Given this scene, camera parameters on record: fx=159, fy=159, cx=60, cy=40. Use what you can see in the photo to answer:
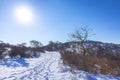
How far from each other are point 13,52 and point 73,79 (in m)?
25.1

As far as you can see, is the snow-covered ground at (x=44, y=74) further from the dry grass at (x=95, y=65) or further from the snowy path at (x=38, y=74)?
the dry grass at (x=95, y=65)

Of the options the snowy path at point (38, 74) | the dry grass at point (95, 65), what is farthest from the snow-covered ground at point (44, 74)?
the dry grass at point (95, 65)

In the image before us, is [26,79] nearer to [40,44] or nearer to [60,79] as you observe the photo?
[60,79]

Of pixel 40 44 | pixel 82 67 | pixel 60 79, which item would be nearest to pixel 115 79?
pixel 60 79

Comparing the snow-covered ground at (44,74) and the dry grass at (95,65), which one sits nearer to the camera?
the snow-covered ground at (44,74)

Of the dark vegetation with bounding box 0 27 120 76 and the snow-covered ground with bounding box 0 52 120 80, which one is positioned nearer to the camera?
the snow-covered ground with bounding box 0 52 120 80

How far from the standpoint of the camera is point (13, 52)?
3158 centimetres

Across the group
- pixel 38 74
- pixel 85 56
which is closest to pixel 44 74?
pixel 38 74

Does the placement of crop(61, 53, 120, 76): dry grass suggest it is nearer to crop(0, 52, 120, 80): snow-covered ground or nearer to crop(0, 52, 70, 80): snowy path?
crop(0, 52, 120, 80): snow-covered ground

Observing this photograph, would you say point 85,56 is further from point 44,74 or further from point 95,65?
point 44,74

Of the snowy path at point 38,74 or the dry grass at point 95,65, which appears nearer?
the snowy path at point 38,74

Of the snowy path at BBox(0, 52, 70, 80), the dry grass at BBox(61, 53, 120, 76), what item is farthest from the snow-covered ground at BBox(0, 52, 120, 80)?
the dry grass at BBox(61, 53, 120, 76)

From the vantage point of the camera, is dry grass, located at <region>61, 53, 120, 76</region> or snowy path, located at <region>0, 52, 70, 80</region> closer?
snowy path, located at <region>0, 52, 70, 80</region>

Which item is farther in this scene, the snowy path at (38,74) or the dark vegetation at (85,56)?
the dark vegetation at (85,56)
